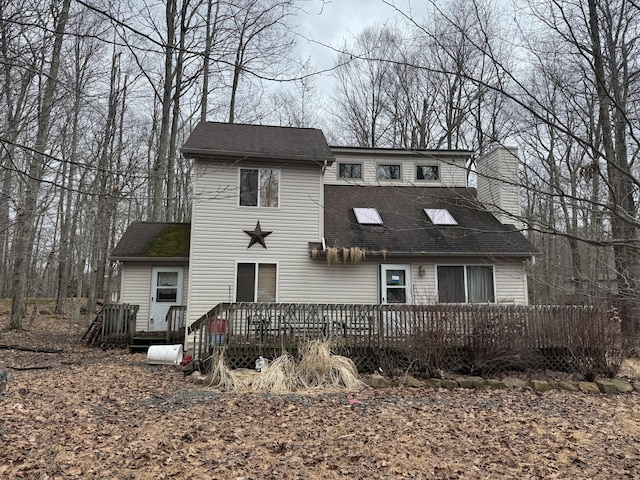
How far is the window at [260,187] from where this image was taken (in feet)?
38.3

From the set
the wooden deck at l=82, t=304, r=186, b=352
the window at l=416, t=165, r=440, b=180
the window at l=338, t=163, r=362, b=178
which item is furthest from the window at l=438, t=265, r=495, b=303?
the wooden deck at l=82, t=304, r=186, b=352

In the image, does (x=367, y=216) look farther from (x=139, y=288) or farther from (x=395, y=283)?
(x=139, y=288)

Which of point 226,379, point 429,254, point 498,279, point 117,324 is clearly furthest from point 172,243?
point 498,279

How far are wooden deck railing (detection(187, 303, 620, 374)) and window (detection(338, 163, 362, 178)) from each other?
26.3 feet

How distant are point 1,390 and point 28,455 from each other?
1.72 meters

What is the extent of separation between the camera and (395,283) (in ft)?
39.1

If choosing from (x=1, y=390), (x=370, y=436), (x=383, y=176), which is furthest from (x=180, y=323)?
(x=383, y=176)

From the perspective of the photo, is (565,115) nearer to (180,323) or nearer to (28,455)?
(28,455)

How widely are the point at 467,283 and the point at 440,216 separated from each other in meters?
2.47

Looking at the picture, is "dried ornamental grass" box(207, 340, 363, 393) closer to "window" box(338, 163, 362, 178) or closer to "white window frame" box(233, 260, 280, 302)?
"white window frame" box(233, 260, 280, 302)

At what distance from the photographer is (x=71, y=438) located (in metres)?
4.58

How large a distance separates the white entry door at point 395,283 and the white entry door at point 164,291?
5955 millimetres

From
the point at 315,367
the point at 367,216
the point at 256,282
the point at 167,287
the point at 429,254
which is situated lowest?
the point at 315,367

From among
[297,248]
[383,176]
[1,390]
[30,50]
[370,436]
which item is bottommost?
[370,436]
